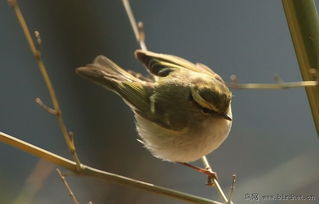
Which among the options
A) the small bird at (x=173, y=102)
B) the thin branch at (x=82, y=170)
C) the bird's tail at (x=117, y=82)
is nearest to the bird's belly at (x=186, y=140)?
the small bird at (x=173, y=102)

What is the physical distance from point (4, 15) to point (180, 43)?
2.61 meters

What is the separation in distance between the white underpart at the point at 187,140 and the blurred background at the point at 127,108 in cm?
37

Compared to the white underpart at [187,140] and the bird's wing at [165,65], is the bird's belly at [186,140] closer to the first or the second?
the white underpart at [187,140]

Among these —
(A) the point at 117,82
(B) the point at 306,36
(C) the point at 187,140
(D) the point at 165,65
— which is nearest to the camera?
(B) the point at 306,36

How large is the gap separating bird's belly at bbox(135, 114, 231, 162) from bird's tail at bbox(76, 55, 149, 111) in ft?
0.50

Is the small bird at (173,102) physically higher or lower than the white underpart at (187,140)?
higher

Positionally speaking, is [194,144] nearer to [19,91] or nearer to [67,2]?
[67,2]

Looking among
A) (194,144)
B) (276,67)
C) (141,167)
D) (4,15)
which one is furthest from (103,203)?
(4,15)

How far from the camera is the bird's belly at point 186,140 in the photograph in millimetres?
2730

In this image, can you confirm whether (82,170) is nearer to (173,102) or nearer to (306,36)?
(306,36)

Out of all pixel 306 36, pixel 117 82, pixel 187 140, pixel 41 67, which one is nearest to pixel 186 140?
pixel 187 140

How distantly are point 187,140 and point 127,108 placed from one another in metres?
1.99

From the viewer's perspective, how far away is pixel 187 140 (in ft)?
9.38

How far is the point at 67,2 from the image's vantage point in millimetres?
4621
